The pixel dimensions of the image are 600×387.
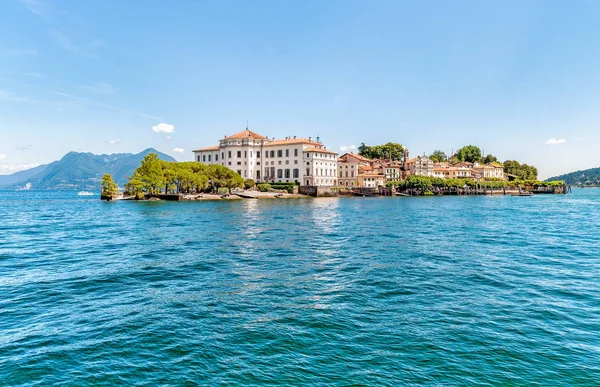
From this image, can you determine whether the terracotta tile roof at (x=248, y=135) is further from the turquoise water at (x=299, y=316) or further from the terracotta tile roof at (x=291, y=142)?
the turquoise water at (x=299, y=316)

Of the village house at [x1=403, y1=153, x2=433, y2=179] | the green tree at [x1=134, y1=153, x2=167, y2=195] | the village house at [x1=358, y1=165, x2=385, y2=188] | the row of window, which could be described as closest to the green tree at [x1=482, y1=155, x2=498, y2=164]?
the village house at [x1=403, y1=153, x2=433, y2=179]

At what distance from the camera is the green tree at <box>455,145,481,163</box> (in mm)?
178000

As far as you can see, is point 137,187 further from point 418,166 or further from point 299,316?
point 418,166

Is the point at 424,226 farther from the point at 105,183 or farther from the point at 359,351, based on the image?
the point at 105,183

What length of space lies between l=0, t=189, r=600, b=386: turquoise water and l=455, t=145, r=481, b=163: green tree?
561 feet

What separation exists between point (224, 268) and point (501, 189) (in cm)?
13810

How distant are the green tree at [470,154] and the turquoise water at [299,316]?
171m

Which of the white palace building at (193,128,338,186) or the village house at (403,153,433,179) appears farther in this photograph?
the village house at (403,153,433,179)

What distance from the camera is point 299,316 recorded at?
34.8 feet

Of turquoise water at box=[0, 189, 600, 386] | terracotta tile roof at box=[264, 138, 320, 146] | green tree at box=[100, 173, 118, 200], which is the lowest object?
turquoise water at box=[0, 189, 600, 386]

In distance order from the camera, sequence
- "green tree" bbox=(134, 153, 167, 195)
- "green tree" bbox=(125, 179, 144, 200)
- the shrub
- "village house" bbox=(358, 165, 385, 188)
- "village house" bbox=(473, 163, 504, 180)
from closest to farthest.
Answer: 1. "green tree" bbox=(125, 179, 144, 200)
2. "green tree" bbox=(134, 153, 167, 195)
3. the shrub
4. "village house" bbox=(358, 165, 385, 188)
5. "village house" bbox=(473, 163, 504, 180)

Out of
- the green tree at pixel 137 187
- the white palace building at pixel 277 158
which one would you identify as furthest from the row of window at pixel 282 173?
the green tree at pixel 137 187

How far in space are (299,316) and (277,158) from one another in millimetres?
93030

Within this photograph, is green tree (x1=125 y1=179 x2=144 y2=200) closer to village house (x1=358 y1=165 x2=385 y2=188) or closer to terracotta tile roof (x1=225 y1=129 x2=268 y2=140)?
terracotta tile roof (x1=225 y1=129 x2=268 y2=140)
